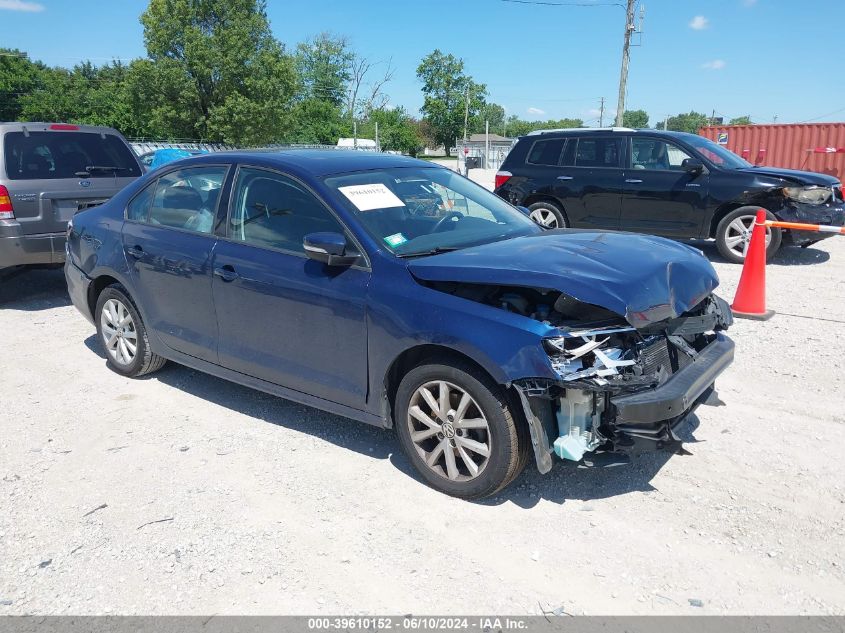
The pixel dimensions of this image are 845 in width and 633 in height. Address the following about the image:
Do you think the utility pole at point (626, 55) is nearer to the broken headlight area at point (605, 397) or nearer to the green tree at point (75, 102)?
the broken headlight area at point (605, 397)

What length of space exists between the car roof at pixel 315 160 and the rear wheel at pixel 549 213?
619cm

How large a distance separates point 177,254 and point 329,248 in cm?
151

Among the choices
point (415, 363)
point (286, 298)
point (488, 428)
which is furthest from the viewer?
point (286, 298)

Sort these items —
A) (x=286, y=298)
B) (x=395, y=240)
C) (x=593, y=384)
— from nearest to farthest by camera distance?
(x=593, y=384) < (x=395, y=240) < (x=286, y=298)

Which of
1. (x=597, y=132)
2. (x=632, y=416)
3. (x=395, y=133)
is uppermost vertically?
(x=395, y=133)

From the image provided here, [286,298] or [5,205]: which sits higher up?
[5,205]

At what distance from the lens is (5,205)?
7191 mm

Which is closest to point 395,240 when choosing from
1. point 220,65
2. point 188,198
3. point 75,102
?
point 188,198

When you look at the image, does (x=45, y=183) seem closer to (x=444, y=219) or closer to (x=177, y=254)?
(x=177, y=254)

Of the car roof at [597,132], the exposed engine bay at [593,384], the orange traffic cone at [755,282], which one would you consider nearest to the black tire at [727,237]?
the car roof at [597,132]

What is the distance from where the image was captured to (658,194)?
9.99 m

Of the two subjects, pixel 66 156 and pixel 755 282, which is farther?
pixel 66 156

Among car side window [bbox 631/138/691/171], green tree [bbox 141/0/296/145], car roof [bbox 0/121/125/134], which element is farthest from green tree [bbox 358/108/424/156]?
car roof [bbox 0/121/125/134]

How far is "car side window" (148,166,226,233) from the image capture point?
4621mm
